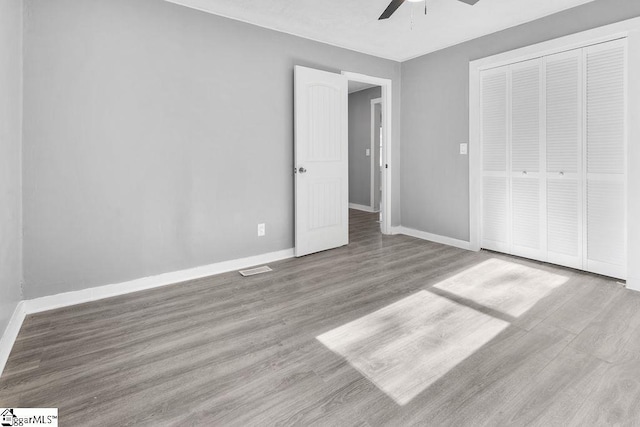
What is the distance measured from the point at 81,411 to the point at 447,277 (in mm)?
2762

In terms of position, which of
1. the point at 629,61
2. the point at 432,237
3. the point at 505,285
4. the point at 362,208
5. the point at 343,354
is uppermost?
the point at 629,61

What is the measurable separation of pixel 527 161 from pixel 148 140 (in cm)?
365

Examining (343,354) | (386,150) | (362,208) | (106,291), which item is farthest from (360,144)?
(343,354)

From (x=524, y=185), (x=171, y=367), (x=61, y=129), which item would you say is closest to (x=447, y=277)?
(x=524, y=185)

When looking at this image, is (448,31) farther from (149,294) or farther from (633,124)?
(149,294)

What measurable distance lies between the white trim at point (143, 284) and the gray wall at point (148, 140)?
5 cm

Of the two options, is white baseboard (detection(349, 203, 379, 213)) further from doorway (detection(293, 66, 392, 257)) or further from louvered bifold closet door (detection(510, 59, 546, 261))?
louvered bifold closet door (detection(510, 59, 546, 261))

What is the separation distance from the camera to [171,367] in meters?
A: 1.79

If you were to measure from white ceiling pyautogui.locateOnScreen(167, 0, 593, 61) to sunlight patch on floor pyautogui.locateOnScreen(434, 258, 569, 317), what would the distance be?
245 centimetres

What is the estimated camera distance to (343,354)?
6.19 ft

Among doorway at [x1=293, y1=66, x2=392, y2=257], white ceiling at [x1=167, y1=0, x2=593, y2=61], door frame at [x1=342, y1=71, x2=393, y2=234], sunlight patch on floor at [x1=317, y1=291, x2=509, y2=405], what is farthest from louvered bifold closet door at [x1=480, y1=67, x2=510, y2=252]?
sunlight patch on floor at [x1=317, y1=291, x2=509, y2=405]

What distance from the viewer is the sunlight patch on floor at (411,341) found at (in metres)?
1.68

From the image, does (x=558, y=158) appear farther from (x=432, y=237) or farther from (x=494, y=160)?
(x=432, y=237)

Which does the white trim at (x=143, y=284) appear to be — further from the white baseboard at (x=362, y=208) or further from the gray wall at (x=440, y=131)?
the white baseboard at (x=362, y=208)
